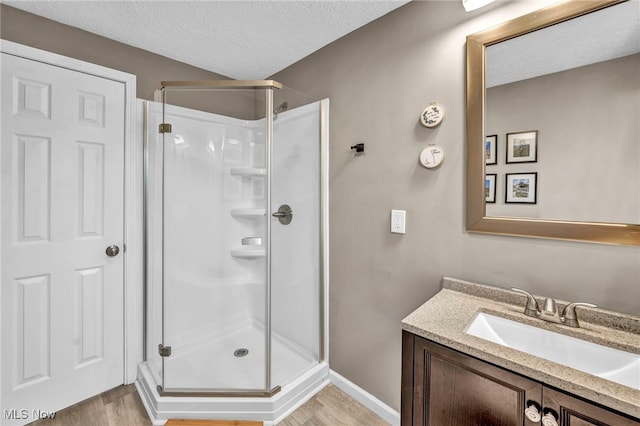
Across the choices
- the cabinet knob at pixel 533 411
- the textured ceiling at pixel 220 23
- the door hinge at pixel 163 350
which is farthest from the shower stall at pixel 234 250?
the cabinet knob at pixel 533 411

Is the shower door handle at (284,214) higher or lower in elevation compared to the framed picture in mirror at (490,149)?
lower

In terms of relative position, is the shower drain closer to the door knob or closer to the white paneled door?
the white paneled door

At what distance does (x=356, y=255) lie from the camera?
188cm

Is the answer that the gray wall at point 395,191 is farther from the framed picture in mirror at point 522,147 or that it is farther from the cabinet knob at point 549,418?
the cabinet knob at point 549,418

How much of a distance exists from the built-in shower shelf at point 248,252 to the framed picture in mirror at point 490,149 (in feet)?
4.29

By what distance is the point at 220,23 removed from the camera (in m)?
1.75

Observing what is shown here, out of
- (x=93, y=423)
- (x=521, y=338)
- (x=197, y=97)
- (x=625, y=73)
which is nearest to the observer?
(x=625, y=73)

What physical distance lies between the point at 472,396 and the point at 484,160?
0.93m

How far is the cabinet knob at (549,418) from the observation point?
0.77 metres

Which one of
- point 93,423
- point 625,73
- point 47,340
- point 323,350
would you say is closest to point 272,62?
point 625,73

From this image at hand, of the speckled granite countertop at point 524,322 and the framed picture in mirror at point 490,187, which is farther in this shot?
the framed picture in mirror at point 490,187

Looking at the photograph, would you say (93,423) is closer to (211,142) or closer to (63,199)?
(63,199)

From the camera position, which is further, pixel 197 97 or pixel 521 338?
pixel 197 97

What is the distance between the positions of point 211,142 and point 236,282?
1022 mm
